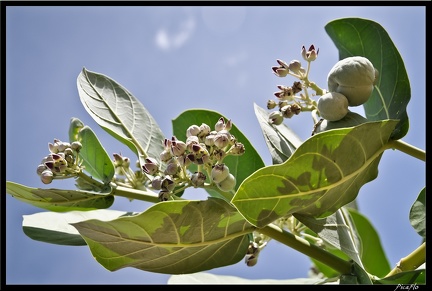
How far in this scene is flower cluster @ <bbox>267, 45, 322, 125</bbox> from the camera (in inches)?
75.6

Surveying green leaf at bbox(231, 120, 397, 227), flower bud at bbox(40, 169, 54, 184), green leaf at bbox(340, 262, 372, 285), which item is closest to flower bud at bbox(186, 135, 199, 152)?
green leaf at bbox(231, 120, 397, 227)

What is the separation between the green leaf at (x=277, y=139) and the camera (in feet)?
6.27

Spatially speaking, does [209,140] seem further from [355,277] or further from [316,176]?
[355,277]

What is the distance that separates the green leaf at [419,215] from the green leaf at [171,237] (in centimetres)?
70

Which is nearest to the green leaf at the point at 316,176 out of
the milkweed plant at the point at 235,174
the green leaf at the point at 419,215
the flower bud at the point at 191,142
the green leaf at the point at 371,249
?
the milkweed plant at the point at 235,174

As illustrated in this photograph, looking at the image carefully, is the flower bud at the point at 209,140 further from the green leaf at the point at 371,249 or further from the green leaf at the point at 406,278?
the green leaf at the point at 371,249

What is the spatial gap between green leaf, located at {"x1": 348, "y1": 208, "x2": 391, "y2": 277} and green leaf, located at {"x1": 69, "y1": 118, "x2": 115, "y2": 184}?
1.60 metres

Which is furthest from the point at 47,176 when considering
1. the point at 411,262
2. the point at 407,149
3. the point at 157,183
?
the point at 411,262

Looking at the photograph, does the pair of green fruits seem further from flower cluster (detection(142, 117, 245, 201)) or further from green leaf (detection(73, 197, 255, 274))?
green leaf (detection(73, 197, 255, 274))

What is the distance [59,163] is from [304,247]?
0.82 meters

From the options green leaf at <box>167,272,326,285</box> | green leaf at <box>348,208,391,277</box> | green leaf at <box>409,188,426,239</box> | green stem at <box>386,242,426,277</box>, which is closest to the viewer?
green stem at <box>386,242,426,277</box>

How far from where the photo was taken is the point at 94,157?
6.69ft

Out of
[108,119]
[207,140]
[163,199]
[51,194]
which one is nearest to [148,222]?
[163,199]

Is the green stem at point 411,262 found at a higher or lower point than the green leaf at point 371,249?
higher
